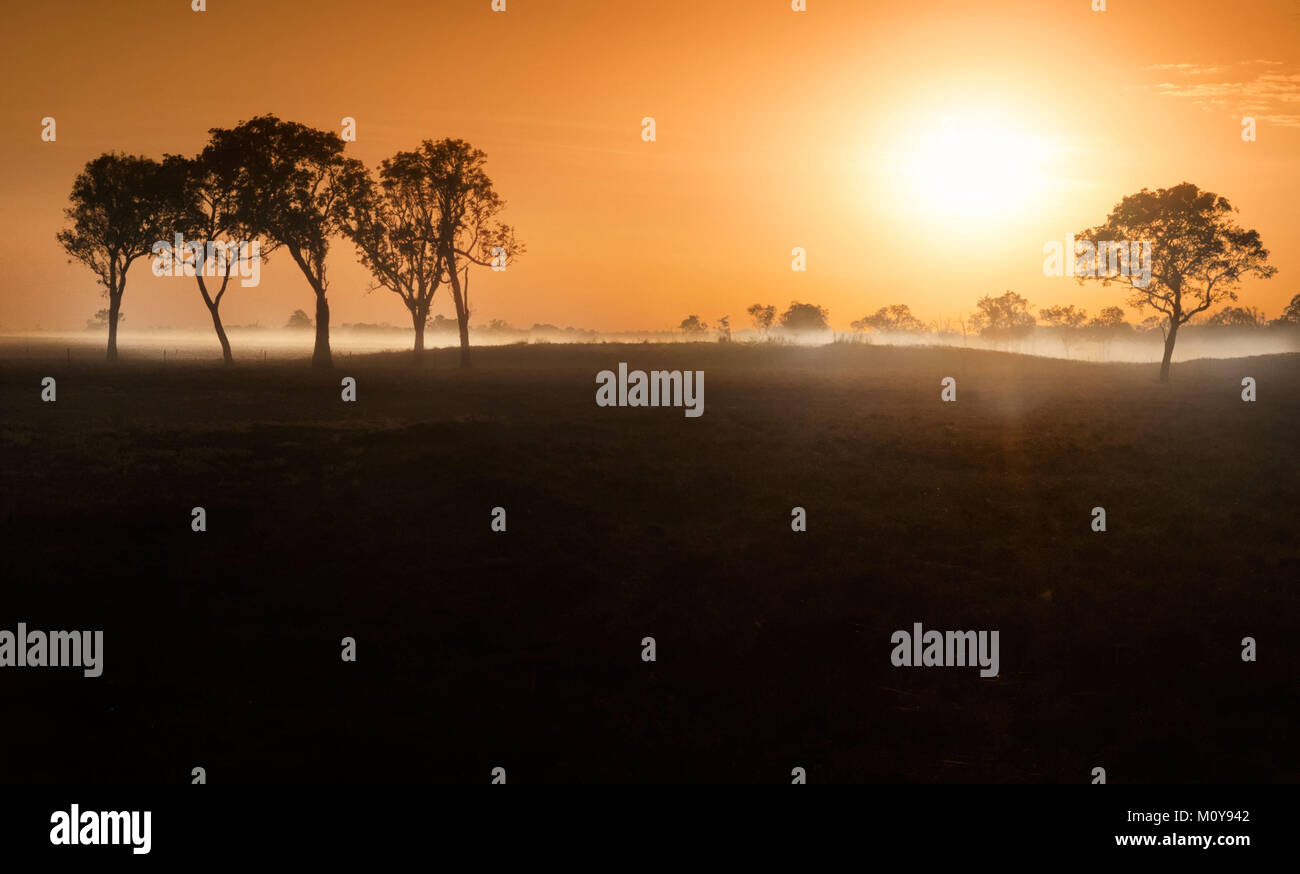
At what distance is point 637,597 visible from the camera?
69.7 ft

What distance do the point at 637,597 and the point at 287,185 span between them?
62457mm

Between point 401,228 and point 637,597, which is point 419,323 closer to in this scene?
point 401,228

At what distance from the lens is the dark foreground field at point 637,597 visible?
1527 cm

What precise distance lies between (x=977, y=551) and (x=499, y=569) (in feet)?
43.5

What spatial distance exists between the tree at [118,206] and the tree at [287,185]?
10.1 m

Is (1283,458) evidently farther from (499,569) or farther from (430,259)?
(430,259)

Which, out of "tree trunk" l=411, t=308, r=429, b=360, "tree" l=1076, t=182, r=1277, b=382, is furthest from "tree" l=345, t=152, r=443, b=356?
"tree" l=1076, t=182, r=1277, b=382

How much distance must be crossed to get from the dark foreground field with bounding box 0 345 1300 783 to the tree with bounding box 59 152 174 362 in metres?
44.9

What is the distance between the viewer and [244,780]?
1395 cm

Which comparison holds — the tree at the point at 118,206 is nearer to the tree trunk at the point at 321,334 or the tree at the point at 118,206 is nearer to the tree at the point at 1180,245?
the tree trunk at the point at 321,334

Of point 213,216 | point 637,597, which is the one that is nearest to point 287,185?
point 213,216

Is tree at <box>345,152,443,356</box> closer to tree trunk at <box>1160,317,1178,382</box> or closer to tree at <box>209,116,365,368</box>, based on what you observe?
tree at <box>209,116,365,368</box>

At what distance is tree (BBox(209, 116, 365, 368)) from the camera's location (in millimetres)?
69875

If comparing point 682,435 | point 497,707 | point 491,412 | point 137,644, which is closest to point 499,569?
point 497,707
